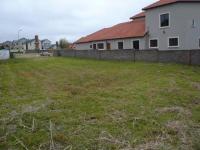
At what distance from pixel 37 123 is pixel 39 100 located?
2746 millimetres

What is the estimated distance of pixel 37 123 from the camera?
7141mm

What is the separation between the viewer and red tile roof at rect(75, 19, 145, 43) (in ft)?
110

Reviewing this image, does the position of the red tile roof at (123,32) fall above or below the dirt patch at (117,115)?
above

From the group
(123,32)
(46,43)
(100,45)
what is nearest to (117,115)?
(123,32)

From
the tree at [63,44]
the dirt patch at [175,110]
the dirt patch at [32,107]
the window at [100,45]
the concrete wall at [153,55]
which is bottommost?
the dirt patch at [175,110]

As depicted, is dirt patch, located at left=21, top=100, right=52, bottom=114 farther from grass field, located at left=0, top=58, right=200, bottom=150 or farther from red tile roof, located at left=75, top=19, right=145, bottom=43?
red tile roof, located at left=75, top=19, right=145, bottom=43

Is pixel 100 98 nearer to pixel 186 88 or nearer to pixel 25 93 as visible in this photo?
pixel 25 93

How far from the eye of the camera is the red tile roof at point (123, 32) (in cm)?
3340

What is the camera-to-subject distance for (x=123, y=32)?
35.7m

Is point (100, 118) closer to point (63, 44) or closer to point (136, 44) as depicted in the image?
point (136, 44)

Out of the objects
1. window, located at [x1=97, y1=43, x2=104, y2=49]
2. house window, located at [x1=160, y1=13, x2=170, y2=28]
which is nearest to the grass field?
house window, located at [x1=160, y1=13, x2=170, y2=28]

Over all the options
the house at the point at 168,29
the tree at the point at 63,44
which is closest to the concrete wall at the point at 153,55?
the house at the point at 168,29

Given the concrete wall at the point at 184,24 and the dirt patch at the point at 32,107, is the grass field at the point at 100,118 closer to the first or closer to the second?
the dirt patch at the point at 32,107

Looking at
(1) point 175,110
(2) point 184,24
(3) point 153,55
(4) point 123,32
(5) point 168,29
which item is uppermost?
(2) point 184,24
